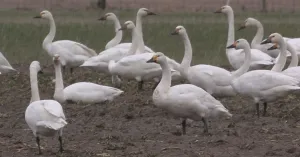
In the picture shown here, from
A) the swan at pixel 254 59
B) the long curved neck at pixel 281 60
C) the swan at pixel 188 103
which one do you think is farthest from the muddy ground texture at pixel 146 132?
the swan at pixel 254 59

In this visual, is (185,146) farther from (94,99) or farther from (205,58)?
(205,58)

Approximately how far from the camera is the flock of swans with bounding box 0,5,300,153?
12.8 m

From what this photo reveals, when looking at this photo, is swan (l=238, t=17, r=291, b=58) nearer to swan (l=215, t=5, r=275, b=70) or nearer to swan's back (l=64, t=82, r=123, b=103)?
swan (l=215, t=5, r=275, b=70)

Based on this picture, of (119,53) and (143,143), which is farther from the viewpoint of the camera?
(119,53)

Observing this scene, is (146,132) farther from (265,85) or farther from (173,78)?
(173,78)

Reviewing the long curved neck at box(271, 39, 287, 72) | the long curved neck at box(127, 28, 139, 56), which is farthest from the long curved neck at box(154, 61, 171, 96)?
the long curved neck at box(127, 28, 139, 56)

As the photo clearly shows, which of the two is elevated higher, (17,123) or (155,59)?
(155,59)

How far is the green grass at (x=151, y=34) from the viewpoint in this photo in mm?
25250

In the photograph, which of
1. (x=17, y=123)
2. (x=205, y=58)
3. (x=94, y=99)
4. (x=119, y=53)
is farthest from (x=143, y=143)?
(x=205, y=58)

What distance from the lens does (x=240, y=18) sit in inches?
1389

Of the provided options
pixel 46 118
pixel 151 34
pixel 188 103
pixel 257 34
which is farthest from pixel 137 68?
pixel 151 34

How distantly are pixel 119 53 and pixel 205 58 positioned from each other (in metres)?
5.47

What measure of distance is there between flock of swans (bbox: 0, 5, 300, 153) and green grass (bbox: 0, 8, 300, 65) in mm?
3508

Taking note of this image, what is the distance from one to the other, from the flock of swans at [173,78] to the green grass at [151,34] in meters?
3.51
